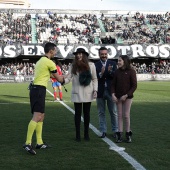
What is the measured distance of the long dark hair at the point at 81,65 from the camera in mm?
8602

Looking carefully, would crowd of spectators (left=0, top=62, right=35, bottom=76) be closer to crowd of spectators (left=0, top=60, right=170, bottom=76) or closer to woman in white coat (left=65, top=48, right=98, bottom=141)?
crowd of spectators (left=0, top=60, right=170, bottom=76)

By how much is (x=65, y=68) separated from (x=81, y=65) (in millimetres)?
39391

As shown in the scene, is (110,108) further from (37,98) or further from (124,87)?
(37,98)

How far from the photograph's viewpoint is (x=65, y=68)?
47.9 meters

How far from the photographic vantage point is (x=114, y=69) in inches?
359

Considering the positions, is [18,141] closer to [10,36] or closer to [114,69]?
[114,69]

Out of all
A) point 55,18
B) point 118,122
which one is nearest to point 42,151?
point 118,122

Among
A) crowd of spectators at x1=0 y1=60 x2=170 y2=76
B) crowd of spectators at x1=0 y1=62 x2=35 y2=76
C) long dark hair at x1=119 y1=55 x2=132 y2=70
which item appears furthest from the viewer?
crowd of spectators at x1=0 y1=60 x2=170 y2=76

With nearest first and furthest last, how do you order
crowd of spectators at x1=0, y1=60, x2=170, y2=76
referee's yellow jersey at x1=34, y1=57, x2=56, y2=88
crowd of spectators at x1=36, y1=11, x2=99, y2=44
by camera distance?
referee's yellow jersey at x1=34, y1=57, x2=56, y2=88, crowd of spectators at x1=0, y1=60, x2=170, y2=76, crowd of spectators at x1=36, y1=11, x2=99, y2=44

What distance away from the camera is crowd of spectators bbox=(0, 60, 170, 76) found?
46.1 m

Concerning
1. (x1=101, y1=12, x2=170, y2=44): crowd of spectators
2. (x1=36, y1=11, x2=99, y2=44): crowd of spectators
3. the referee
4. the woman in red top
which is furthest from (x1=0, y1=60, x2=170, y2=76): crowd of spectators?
the referee

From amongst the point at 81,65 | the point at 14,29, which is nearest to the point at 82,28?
the point at 14,29

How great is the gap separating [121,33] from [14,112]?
142 ft

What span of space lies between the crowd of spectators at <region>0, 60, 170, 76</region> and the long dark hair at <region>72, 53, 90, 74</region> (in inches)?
1426
